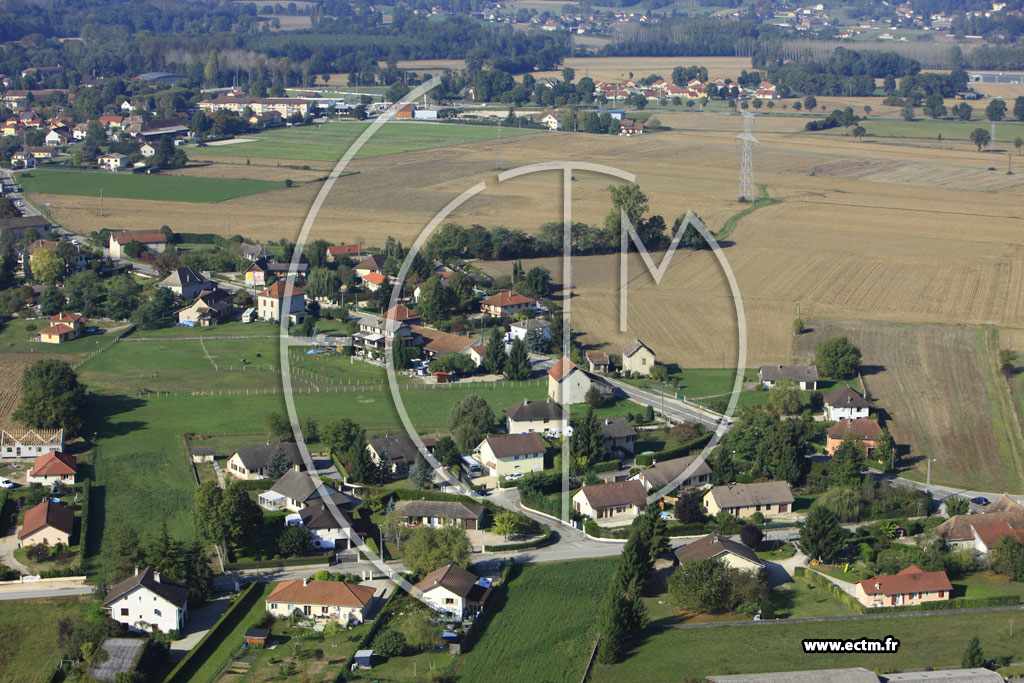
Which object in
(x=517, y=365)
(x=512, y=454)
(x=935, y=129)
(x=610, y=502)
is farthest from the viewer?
(x=935, y=129)

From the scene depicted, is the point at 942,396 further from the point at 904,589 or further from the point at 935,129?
the point at 935,129

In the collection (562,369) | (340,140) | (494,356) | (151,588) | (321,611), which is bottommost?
(321,611)

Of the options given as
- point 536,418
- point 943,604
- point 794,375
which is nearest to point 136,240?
point 536,418

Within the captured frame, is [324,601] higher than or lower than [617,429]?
lower

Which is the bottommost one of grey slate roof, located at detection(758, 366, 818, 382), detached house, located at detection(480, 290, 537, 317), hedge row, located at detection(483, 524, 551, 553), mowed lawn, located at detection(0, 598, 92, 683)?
mowed lawn, located at detection(0, 598, 92, 683)

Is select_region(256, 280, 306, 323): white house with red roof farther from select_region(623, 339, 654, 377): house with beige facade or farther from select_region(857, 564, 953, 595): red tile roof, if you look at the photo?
select_region(857, 564, 953, 595): red tile roof

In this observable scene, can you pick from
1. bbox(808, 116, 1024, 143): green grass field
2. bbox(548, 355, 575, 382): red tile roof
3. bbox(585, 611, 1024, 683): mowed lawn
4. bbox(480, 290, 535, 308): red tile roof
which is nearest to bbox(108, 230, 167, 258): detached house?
bbox(480, 290, 535, 308): red tile roof

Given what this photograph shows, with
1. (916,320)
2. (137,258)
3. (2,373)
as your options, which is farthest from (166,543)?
(137,258)
